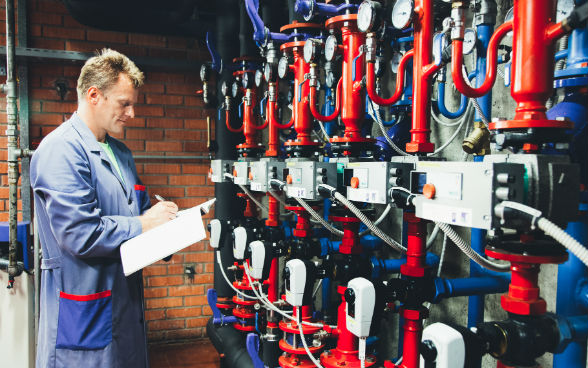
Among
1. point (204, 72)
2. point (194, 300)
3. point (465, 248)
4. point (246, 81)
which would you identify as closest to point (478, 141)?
point (465, 248)

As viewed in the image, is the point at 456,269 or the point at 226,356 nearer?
the point at 456,269

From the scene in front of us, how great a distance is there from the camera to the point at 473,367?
1.01 metres

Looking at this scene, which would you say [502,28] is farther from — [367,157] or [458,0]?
[367,157]

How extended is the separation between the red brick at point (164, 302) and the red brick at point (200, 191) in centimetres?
79

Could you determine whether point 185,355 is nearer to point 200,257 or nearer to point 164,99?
point 200,257

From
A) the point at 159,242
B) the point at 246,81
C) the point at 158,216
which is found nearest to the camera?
the point at 159,242

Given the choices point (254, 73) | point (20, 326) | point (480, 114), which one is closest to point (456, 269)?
point (480, 114)

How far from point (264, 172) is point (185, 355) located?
5.48ft

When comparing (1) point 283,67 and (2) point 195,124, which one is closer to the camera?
(1) point 283,67

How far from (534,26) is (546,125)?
204 mm

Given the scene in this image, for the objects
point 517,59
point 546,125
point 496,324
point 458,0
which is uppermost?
point 458,0

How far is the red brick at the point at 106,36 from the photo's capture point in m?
3.20

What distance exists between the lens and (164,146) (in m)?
3.41

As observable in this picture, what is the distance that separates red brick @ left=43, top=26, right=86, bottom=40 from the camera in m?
3.10
